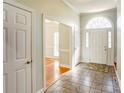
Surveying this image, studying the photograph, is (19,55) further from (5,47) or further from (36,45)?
(36,45)

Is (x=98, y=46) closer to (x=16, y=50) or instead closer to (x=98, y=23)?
(x=98, y=23)

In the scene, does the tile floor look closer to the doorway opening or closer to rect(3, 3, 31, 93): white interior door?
rect(3, 3, 31, 93): white interior door

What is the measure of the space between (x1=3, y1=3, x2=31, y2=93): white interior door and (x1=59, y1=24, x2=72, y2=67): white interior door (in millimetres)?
3056

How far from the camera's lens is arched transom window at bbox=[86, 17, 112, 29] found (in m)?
5.84

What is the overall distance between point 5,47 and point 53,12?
2.04m

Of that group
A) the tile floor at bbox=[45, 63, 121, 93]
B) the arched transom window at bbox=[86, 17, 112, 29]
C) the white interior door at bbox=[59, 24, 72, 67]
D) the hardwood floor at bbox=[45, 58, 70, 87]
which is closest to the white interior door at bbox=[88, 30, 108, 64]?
the arched transom window at bbox=[86, 17, 112, 29]

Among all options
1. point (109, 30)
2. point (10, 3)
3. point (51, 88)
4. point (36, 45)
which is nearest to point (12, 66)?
point (36, 45)

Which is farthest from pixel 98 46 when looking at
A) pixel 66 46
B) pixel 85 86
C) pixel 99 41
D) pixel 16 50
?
pixel 16 50

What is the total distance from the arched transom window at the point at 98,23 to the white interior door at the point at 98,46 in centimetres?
31

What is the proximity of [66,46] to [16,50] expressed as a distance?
362cm

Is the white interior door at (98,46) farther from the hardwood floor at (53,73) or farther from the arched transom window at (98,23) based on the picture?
the hardwood floor at (53,73)

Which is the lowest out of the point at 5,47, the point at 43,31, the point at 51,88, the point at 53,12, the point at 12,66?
the point at 51,88

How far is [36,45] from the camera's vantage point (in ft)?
8.42

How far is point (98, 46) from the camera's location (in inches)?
242
